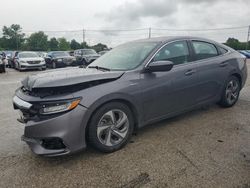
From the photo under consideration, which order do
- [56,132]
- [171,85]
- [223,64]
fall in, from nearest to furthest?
[56,132]
[171,85]
[223,64]

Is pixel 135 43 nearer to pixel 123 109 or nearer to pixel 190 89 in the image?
pixel 190 89

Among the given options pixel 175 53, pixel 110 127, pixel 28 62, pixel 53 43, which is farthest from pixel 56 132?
pixel 53 43

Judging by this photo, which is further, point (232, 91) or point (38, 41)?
point (38, 41)

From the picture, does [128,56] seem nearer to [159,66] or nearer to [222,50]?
[159,66]

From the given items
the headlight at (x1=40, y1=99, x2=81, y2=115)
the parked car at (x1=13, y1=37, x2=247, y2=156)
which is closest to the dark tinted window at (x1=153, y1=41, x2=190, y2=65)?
the parked car at (x1=13, y1=37, x2=247, y2=156)

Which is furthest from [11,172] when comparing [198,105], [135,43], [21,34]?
[21,34]

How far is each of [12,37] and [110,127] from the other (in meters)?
89.8

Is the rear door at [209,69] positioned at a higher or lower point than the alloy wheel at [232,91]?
higher

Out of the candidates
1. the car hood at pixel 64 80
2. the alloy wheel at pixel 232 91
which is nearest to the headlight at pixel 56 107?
the car hood at pixel 64 80

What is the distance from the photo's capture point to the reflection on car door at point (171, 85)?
3.38 meters

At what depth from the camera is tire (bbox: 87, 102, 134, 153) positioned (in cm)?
290

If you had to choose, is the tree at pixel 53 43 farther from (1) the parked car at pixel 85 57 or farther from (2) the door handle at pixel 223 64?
(2) the door handle at pixel 223 64

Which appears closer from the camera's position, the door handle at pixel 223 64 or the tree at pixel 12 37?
the door handle at pixel 223 64

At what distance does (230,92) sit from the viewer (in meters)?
4.77
